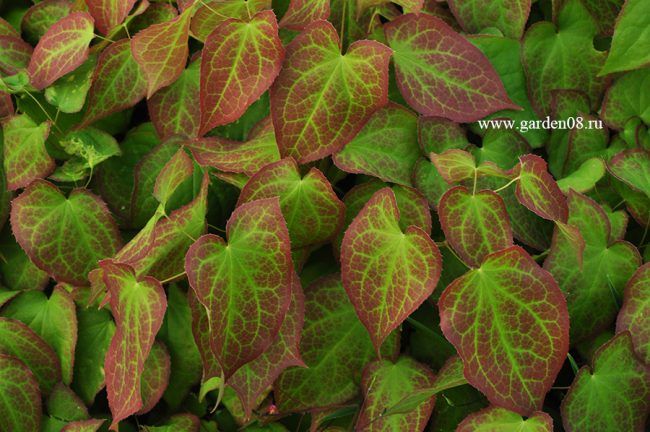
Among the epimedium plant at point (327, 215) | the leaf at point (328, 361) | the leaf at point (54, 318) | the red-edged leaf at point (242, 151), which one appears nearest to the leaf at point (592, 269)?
the epimedium plant at point (327, 215)

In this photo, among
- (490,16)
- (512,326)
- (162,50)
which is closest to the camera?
(512,326)

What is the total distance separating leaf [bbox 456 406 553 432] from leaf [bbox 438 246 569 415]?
0.5 inches

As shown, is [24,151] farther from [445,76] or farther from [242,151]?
[445,76]

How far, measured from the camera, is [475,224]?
2.69ft

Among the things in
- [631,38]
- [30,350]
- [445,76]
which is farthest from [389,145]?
[30,350]

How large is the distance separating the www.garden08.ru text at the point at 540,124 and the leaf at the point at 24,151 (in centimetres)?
53

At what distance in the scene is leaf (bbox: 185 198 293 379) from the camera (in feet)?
2.60

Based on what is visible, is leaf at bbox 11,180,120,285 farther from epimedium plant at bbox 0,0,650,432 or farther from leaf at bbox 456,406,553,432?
leaf at bbox 456,406,553,432

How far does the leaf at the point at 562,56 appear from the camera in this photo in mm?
983

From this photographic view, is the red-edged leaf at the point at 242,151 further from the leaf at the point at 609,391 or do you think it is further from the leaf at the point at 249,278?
the leaf at the point at 609,391

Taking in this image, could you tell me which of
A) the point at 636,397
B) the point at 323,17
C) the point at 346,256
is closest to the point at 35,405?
the point at 346,256

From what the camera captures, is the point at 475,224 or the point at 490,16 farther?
the point at 490,16

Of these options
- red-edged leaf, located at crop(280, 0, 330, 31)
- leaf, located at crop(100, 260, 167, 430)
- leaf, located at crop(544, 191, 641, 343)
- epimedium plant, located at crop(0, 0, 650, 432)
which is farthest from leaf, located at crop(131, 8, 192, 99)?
leaf, located at crop(544, 191, 641, 343)

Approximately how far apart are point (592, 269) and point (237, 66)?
45 centimetres
